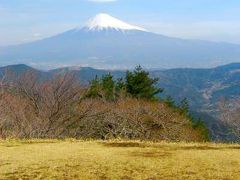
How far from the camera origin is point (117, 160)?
11898 millimetres


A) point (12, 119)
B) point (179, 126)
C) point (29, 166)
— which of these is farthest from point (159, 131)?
point (29, 166)

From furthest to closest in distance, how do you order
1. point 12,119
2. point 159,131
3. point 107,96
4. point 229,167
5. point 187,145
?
point 107,96 → point 159,131 → point 12,119 → point 187,145 → point 229,167

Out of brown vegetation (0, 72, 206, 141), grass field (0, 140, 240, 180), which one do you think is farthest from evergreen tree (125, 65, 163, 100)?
grass field (0, 140, 240, 180)

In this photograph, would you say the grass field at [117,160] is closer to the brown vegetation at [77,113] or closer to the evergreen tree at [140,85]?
the brown vegetation at [77,113]

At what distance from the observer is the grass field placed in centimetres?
1048

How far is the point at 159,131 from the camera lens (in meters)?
31.6

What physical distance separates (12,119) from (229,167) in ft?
59.1

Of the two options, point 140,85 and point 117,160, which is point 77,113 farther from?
point 117,160

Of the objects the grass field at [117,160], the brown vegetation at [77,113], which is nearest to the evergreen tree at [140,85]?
the brown vegetation at [77,113]

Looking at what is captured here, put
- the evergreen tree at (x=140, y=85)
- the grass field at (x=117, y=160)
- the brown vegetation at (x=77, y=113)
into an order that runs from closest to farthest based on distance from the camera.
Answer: the grass field at (x=117, y=160) < the brown vegetation at (x=77, y=113) < the evergreen tree at (x=140, y=85)

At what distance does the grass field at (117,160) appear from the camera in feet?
34.4

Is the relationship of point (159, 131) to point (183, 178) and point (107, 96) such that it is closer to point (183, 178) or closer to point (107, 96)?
point (107, 96)

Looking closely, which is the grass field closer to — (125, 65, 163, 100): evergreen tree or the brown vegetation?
the brown vegetation

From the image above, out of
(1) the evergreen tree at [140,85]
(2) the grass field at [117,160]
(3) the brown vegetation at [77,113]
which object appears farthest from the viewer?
(1) the evergreen tree at [140,85]
